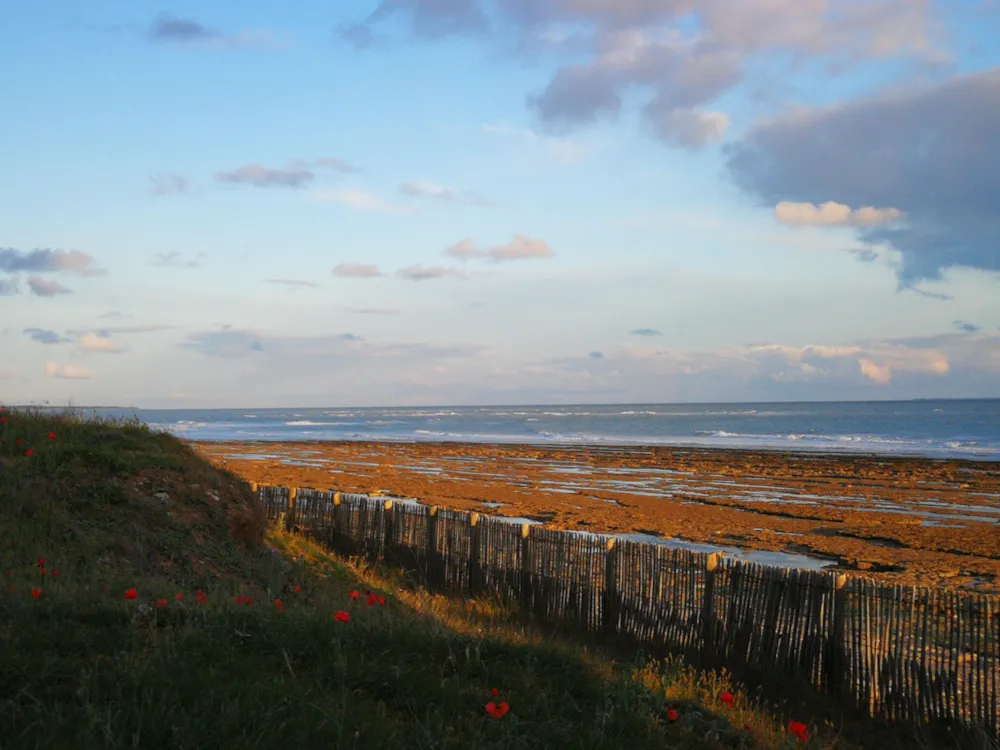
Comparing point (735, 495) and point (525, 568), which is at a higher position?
→ point (525, 568)

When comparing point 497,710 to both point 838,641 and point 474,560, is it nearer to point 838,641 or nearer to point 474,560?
point 838,641

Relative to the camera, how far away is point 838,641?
26.8 ft

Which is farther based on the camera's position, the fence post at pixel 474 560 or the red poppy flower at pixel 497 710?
the fence post at pixel 474 560

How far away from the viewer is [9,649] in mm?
4488

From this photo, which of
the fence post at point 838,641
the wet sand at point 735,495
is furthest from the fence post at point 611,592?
the wet sand at point 735,495

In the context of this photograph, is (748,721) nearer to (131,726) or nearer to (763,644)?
(763,644)

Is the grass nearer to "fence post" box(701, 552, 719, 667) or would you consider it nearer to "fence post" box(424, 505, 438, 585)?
"fence post" box(701, 552, 719, 667)

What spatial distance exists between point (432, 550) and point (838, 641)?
6.71 metres

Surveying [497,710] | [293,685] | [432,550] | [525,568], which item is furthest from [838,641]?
[432,550]

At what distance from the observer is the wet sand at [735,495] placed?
59.4 feet

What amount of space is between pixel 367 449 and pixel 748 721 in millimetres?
50740

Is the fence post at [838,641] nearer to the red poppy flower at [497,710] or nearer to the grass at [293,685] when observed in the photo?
the grass at [293,685]

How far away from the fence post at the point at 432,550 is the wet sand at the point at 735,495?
4.79 meters

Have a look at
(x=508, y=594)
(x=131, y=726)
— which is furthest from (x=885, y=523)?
(x=131, y=726)
